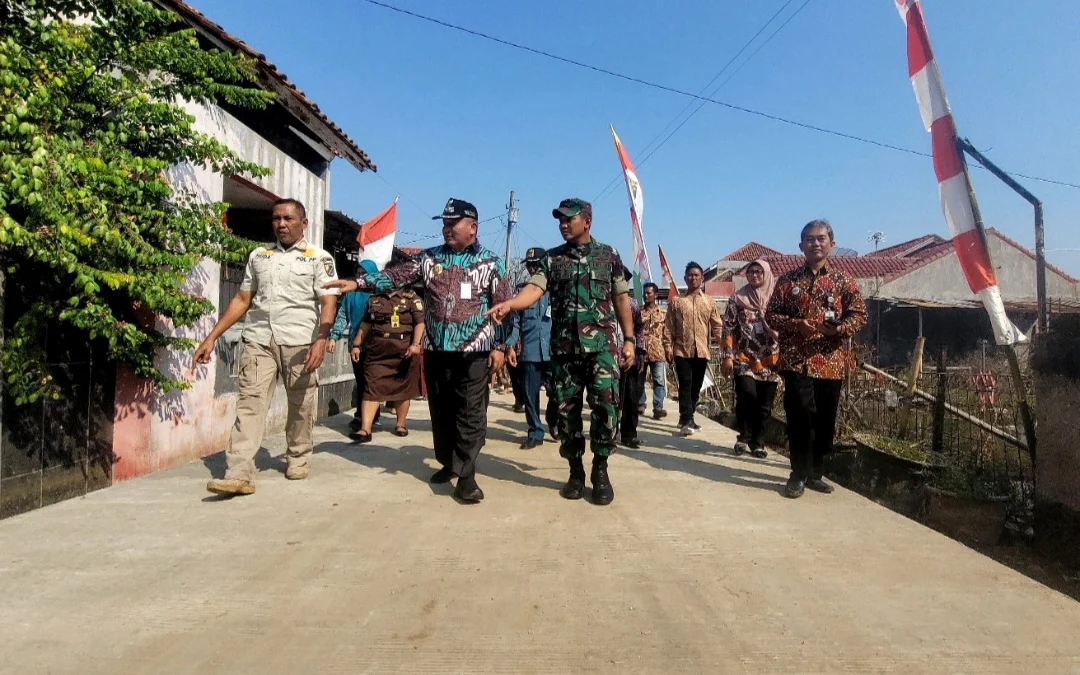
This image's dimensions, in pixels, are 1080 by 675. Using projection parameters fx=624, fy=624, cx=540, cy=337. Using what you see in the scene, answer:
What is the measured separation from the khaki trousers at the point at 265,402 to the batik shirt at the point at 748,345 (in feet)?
11.0

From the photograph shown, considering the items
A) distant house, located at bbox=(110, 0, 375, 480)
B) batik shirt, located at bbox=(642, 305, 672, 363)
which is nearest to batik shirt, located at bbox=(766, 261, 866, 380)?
batik shirt, located at bbox=(642, 305, 672, 363)

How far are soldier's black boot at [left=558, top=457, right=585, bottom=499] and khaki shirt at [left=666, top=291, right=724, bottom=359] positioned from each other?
3.08m

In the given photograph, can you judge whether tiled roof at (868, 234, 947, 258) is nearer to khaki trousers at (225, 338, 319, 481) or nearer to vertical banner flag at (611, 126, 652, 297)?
vertical banner flag at (611, 126, 652, 297)

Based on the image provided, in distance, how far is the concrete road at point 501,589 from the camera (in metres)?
1.92

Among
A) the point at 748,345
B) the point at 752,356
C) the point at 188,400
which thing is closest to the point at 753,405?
the point at 752,356

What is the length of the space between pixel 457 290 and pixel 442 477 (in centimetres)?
124

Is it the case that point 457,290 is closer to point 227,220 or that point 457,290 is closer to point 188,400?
point 188,400

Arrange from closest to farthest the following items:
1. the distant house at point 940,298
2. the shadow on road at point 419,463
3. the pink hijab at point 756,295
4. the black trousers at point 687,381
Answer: the shadow on road at point 419,463 → the pink hijab at point 756,295 → the black trousers at point 687,381 → the distant house at point 940,298

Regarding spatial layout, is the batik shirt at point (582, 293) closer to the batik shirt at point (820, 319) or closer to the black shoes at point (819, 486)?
the batik shirt at point (820, 319)

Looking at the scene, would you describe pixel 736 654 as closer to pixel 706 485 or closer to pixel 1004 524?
pixel 706 485

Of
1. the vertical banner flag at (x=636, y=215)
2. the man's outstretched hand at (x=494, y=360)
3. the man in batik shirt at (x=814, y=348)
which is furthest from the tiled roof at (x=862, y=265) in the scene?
the man's outstretched hand at (x=494, y=360)

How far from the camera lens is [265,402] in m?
3.73

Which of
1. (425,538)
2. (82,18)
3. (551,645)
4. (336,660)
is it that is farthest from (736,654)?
(82,18)

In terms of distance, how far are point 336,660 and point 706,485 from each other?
2811 millimetres
